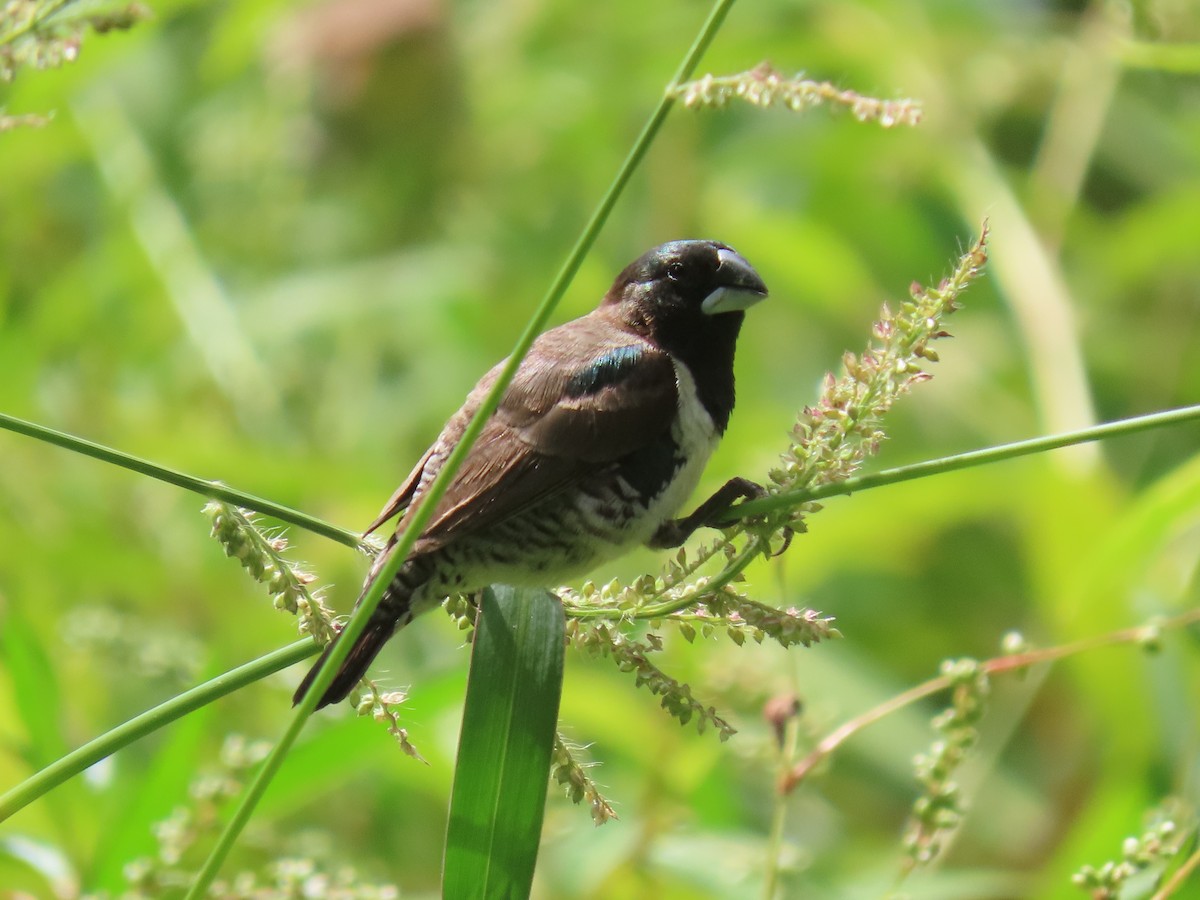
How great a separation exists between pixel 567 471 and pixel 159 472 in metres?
0.90

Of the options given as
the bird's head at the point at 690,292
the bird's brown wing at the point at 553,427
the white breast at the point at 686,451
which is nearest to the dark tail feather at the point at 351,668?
the bird's brown wing at the point at 553,427

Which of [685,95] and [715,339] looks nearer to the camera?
[685,95]

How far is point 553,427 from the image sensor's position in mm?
2211

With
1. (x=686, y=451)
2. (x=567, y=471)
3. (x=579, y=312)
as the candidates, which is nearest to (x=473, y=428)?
(x=567, y=471)

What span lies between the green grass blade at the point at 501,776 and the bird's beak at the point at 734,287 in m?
1.17

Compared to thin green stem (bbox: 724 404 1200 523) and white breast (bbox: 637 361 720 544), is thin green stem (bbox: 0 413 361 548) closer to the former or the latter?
thin green stem (bbox: 724 404 1200 523)

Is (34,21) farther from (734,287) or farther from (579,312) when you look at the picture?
(579,312)

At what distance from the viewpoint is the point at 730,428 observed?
138 inches

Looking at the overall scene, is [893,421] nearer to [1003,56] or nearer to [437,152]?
[1003,56]

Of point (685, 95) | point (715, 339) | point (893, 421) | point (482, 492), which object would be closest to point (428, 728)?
point (482, 492)

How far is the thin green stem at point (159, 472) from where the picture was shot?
1339mm

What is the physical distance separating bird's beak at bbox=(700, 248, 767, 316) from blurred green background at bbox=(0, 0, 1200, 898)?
62cm

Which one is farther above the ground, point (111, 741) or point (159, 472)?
point (159, 472)

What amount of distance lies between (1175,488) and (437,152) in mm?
3054
